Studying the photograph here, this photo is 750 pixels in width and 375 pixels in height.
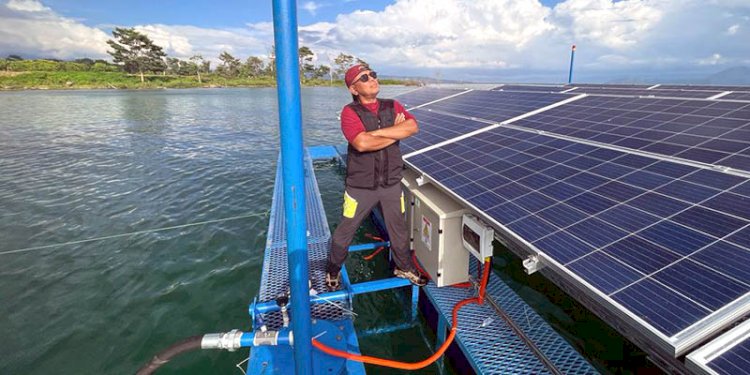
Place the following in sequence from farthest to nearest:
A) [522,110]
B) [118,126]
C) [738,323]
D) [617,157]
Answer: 1. [118,126]
2. [522,110]
3. [617,157]
4. [738,323]

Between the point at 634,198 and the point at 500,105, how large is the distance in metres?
6.80

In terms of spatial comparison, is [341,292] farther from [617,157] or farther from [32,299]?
[32,299]

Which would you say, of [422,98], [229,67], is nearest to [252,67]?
[229,67]

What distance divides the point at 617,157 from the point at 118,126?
Result: 97.3 feet

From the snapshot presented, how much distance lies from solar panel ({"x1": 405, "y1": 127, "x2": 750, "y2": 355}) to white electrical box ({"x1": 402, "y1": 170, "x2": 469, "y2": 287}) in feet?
1.01

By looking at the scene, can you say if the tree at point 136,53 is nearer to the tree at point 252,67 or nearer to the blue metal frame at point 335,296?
the tree at point 252,67

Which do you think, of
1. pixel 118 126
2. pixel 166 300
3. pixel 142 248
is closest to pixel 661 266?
pixel 166 300

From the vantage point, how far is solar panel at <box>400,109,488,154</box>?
23.7ft

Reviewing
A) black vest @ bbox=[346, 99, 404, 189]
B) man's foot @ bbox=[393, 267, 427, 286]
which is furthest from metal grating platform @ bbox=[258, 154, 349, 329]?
black vest @ bbox=[346, 99, 404, 189]

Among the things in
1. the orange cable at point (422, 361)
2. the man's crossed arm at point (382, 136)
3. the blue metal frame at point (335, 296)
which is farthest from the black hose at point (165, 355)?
the man's crossed arm at point (382, 136)

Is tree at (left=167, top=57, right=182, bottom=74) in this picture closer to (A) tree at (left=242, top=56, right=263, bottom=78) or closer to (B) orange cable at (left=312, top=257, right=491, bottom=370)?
(A) tree at (left=242, top=56, right=263, bottom=78)

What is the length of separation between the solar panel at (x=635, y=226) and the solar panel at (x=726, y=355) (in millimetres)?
70

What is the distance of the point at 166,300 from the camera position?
604 centimetres

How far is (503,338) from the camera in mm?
3914
